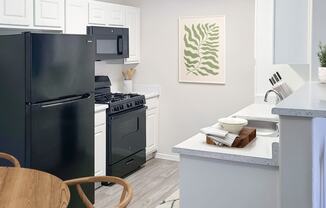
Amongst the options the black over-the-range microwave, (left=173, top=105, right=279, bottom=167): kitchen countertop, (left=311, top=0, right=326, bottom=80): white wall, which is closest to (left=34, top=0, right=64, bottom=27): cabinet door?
the black over-the-range microwave

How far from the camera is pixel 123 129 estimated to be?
170 inches

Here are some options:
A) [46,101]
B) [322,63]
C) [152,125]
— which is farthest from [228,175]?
[152,125]

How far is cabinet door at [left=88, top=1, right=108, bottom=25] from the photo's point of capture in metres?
4.16

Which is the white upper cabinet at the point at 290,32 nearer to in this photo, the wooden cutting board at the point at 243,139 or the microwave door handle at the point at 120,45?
the wooden cutting board at the point at 243,139

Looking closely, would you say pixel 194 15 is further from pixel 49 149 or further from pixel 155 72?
pixel 49 149

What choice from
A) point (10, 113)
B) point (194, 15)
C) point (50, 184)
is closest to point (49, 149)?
point (10, 113)

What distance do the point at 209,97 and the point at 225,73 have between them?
1.23 feet

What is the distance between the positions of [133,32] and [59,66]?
2110mm

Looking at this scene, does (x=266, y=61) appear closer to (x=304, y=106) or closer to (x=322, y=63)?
(x=322, y=63)

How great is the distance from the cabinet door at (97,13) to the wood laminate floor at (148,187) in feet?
5.88

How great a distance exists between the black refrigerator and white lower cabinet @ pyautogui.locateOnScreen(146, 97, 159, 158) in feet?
5.48

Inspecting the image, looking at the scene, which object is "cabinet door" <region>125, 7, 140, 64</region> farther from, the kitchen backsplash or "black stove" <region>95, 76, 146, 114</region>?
"black stove" <region>95, 76, 146, 114</region>

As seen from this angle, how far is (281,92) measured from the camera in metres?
3.29

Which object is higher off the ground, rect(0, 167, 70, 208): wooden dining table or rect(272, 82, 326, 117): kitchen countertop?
rect(272, 82, 326, 117): kitchen countertop
